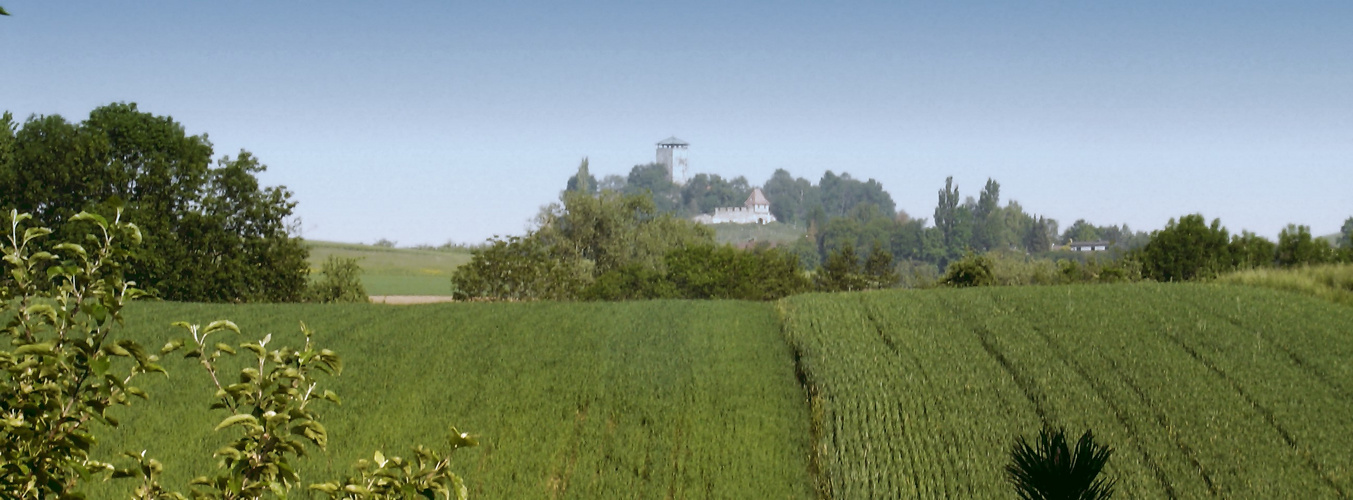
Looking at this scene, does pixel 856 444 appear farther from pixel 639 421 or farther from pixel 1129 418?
pixel 1129 418

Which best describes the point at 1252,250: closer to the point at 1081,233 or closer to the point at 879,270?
the point at 879,270

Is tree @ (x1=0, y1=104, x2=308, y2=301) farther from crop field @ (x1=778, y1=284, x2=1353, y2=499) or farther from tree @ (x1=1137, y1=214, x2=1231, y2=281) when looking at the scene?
tree @ (x1=1137, y1=214, x2=1231, y2=281)

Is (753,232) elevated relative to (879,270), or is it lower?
elevated

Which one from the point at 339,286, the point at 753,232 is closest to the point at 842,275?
the point at 339,286

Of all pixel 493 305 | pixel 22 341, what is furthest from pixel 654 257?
pixel 22 341

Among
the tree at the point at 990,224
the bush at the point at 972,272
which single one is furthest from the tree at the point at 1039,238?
the bush at the point at 972,272

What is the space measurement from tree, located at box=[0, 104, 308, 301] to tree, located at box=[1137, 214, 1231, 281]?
30451mm

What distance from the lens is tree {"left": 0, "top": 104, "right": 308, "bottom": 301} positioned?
30.0m

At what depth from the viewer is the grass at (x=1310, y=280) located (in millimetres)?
20953

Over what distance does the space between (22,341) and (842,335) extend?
1486 centimetres

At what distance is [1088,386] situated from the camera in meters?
15.6

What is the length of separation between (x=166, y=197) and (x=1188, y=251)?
35.3 metres

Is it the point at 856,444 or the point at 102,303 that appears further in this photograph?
the point at 856,444

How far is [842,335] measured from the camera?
58.2ft
